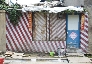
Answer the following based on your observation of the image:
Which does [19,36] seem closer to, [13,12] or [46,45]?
[13,12]

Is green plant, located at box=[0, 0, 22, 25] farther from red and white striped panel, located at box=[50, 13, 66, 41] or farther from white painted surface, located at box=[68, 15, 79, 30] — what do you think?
white painted surface, located at box=[68, 15, 79, 30]

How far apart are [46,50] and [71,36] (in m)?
1.72

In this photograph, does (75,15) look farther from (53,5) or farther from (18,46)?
(18,46)

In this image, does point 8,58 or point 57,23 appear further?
point 57,23

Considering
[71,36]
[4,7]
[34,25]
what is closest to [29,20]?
[34,25]

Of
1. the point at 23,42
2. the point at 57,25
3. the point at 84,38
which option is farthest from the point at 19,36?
the point at 84,38

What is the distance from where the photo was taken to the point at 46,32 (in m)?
14.9

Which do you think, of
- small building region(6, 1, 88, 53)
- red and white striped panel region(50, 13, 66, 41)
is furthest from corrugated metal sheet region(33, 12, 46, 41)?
red and white striped panel region(50, 13, 66, 41)

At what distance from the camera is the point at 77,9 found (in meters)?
14.1

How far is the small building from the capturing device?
14.7 metres

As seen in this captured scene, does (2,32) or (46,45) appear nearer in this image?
(2,32)

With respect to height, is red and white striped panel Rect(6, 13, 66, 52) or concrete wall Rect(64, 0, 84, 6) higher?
concrete wall Rect(64, 0, 84, 6)

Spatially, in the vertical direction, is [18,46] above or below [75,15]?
below

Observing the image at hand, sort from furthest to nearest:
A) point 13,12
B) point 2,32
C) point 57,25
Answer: point 57,25 < point 2,32 < point 13,12
